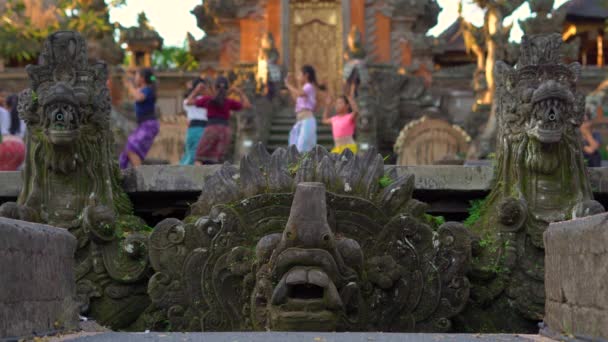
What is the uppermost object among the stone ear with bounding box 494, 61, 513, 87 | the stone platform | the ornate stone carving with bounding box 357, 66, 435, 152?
the ornate stone carving with bounding box 357, 66, 435, 152

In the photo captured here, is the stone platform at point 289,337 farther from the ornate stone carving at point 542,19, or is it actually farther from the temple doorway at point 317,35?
the temple doorway at point 317,35

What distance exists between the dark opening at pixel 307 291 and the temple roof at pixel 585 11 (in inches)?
1166

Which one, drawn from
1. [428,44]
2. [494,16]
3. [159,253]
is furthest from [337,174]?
[428,44]

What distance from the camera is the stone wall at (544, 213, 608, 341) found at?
5285mm

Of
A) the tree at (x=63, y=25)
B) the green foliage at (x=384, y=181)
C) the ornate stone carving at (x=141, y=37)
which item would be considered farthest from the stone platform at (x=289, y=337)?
the ornate stone carving at (x=141, y=37)

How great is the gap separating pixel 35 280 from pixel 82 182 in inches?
110

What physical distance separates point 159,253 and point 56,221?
3.07 ft

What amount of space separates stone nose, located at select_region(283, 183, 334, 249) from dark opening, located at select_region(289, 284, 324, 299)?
8.8 inches

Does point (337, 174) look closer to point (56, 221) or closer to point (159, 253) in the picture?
point (159, 253)

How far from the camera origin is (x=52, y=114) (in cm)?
836

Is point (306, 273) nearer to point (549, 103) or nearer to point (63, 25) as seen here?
point (549, 103)

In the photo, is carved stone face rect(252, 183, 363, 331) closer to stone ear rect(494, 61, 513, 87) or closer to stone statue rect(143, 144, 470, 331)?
stone statue rect(143, 144, 470, 331)

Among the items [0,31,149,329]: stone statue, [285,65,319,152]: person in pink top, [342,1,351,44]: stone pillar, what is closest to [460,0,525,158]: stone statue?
[342,1,351,44]: stone pillar

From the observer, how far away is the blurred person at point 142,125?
41.1 feet
